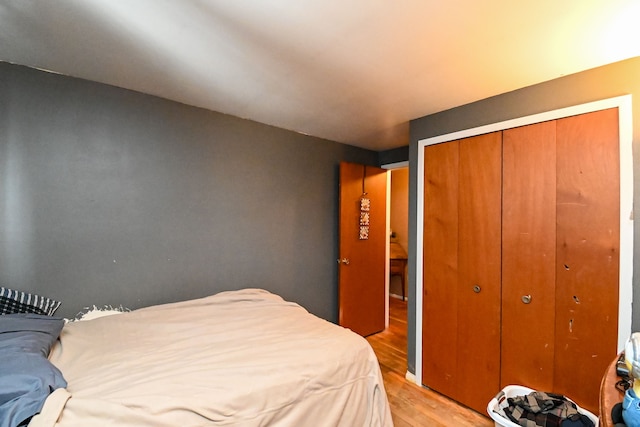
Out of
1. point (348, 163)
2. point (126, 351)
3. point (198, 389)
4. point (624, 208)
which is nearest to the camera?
point (198, 389)

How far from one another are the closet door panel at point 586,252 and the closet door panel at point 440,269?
2.12ft

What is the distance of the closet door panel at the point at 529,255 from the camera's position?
175 cm

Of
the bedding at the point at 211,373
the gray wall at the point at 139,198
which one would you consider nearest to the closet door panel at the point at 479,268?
the bedding at the point at 211,373

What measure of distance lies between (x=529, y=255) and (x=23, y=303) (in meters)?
3.22

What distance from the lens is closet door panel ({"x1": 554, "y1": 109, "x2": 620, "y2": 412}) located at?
1.54 metres

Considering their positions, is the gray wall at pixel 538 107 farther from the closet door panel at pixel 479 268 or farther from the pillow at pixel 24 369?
the pillow at pixel 24 369

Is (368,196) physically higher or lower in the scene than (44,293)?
higher

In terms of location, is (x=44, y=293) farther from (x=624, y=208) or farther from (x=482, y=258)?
(x=624, y=208)

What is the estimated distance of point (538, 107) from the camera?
71.6 inches

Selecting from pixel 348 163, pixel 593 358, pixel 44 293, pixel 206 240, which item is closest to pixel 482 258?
pixel 593 358

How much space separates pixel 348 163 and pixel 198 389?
2616 mm

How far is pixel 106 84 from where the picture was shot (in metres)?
1.94

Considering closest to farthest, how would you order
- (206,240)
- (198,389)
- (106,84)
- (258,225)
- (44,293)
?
(198,389) → (44,293) → (106,84) → (206,240) → (258,225)

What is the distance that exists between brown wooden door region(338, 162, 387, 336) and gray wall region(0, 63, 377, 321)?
0.42 metres
